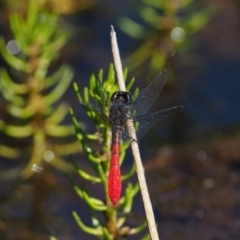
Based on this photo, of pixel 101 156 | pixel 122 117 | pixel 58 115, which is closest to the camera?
pixel 101 156

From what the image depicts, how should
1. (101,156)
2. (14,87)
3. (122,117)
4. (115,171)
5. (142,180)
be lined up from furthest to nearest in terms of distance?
(14,87), (122,117), (101,156), (115,171), (142,180)

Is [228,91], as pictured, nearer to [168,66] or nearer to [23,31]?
[168,66]

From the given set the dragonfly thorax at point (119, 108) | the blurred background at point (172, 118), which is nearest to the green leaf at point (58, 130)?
the blurred background at point (172, 118)

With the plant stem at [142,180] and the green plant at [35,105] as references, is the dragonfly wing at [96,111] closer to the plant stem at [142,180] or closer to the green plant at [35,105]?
the plant stem at [142,180]

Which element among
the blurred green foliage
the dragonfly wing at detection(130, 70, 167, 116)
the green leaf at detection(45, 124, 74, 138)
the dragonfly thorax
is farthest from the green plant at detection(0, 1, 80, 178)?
the dragonfly thorax

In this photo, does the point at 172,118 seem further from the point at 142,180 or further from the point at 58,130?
the point at 142,180

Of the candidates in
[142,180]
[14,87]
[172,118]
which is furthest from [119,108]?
[172,118]
